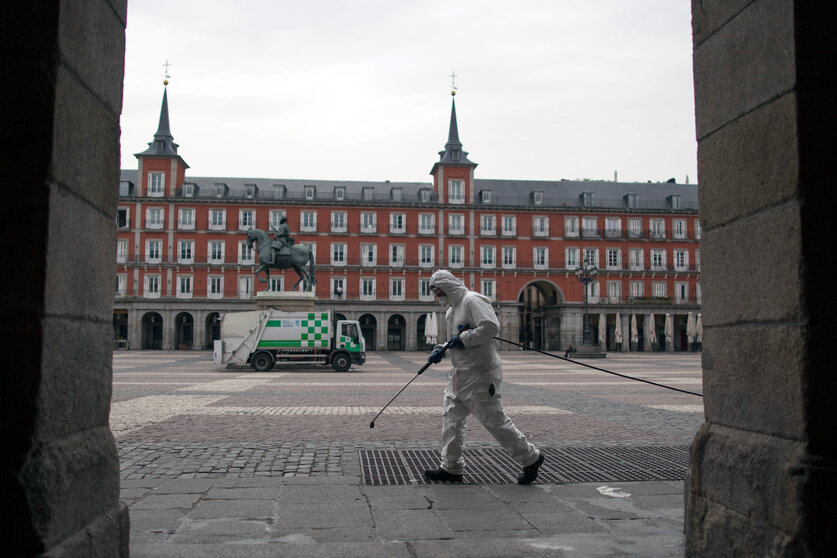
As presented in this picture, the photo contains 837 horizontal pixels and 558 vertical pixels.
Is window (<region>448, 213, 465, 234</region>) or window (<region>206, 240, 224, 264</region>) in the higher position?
window (<region>448, 213, 465, 234</region>)

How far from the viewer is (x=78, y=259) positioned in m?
2.80

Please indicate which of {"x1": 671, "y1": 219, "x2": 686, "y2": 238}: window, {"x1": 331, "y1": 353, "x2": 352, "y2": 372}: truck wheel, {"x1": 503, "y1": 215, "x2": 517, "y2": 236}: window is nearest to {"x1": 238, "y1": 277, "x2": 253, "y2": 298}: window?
{"x1": 503, "y1": 215, "x2": 517, "y2": 236}: window

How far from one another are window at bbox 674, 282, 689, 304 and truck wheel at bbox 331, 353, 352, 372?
43.8 m

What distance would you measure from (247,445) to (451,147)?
55501mm

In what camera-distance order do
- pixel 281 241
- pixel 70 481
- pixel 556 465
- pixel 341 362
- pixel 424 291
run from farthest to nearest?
pixel 424 291
pixel 281 241
pixel 341 362
pixel 556 465
pixel 70 481

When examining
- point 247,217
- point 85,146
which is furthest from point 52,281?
point 247,217

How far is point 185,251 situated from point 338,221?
44.2 ft

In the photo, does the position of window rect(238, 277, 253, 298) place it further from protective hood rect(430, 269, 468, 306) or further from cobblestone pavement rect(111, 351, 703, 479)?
protective hood rect(430, 269, 468, 306)

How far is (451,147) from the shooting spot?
60.5 m

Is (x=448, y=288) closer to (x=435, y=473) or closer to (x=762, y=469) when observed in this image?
(x=435, y=473)

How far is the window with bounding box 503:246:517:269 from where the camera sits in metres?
58.1

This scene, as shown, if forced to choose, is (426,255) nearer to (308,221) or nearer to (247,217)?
(308,221)

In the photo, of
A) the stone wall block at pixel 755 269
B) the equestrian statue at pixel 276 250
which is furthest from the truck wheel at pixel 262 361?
the stone wall block at pixel 755 269

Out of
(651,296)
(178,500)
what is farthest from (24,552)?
(651,296)
